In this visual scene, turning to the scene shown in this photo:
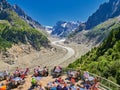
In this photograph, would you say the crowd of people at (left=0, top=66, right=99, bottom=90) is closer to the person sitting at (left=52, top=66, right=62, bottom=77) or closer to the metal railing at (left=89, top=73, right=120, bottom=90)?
the person sitting at (left=52, top=66, right=62, bottom=77)

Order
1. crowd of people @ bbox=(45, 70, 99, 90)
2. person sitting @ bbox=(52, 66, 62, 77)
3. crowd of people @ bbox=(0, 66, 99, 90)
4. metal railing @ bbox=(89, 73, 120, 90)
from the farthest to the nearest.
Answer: person sitting @ bbox=(52, 66, 62, 77)
metal railing @ bbox=(89, 73, 120, 90)
crowd of people @ bbox=(0, 66, 99, 90)
crowd of people @ bbox=(45, 70, 99, 90)

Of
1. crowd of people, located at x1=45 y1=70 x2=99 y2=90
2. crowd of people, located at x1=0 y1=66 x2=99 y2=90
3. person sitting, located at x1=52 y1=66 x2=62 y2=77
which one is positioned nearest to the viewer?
crowd of people, located at x1=45 y1=70 x2=99 y2=90

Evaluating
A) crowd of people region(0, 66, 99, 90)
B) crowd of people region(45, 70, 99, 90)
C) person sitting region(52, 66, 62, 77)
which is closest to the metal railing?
crowd of people region(0, 66, 99, 90)

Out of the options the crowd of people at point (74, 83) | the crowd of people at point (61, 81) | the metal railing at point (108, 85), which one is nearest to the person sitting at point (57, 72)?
the crowd of people at point (61, 81)

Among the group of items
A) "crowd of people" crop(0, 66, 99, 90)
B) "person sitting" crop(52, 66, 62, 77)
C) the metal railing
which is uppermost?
"person sitting" crop(52, 66, 62, 77)

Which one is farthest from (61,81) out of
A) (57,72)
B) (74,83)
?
(57,72)

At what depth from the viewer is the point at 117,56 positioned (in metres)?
64.2

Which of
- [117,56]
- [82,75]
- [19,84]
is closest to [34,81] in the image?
[19,84]

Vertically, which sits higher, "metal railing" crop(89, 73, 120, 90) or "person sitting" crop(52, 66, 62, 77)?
"person sitting" crop(52, 66, 62, 77)

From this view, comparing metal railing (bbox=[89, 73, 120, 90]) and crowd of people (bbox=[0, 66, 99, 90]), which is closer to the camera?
crowd of people (bbox=[0, 66, 99, 90])

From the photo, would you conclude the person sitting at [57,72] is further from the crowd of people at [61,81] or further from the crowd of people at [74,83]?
the crowd of people at [74,83]

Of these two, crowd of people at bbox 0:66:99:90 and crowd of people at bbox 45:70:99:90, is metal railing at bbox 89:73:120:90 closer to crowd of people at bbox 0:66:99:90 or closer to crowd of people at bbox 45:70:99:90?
crowd of people at bbox 0:66:99:90

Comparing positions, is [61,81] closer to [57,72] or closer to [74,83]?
[74,83]

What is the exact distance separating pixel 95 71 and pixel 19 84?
54.2ft
